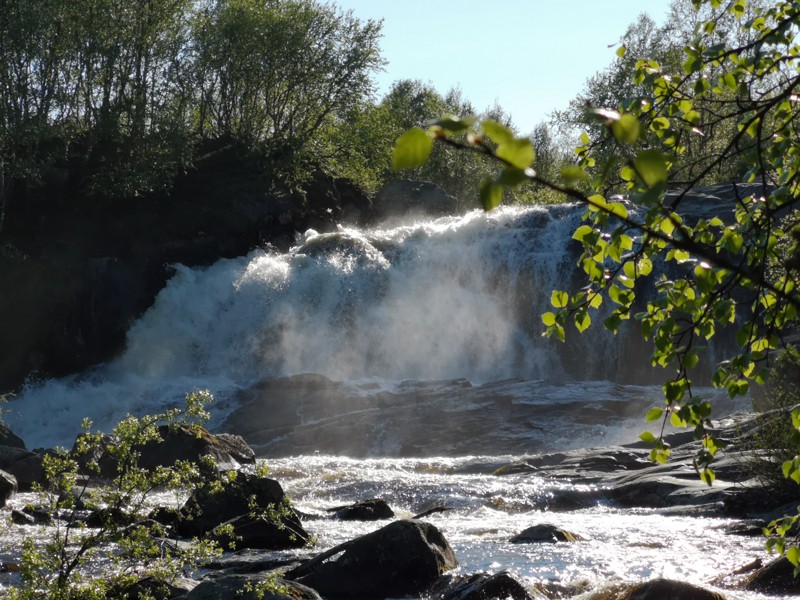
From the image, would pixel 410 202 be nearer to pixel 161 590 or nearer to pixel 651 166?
pixel 161 590

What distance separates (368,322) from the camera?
114 ft

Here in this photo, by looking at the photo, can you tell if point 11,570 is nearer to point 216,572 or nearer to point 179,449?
point 216,572

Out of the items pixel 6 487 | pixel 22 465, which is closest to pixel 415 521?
pixel 6 487

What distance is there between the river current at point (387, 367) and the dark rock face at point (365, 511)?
1.56 meters

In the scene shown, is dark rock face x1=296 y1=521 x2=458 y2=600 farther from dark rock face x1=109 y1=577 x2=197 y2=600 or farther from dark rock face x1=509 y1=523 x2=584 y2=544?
dark rock face x1=509 y1=523 x2=584 y2=544

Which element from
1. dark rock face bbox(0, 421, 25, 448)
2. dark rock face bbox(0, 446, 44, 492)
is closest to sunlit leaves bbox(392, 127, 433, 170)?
dark rock face bbox(0, 446, 44, 492)

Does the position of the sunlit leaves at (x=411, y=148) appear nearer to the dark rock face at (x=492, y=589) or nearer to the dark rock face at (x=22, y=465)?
the dark rock face at (x=492, y=589)

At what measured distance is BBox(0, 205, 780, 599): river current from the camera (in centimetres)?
2408

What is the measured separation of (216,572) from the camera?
37.4 feet

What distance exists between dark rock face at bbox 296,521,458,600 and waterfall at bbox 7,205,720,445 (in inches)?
824

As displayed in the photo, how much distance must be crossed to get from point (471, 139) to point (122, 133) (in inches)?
1601

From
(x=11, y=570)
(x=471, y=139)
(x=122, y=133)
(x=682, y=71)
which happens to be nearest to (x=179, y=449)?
(x=11, y=570)

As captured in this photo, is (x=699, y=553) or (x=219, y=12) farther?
(x=219, y=12)

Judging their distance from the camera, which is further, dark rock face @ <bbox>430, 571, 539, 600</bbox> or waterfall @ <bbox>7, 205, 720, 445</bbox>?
waterfall @ <bbox>7, 205, 720, 445</bbox>
